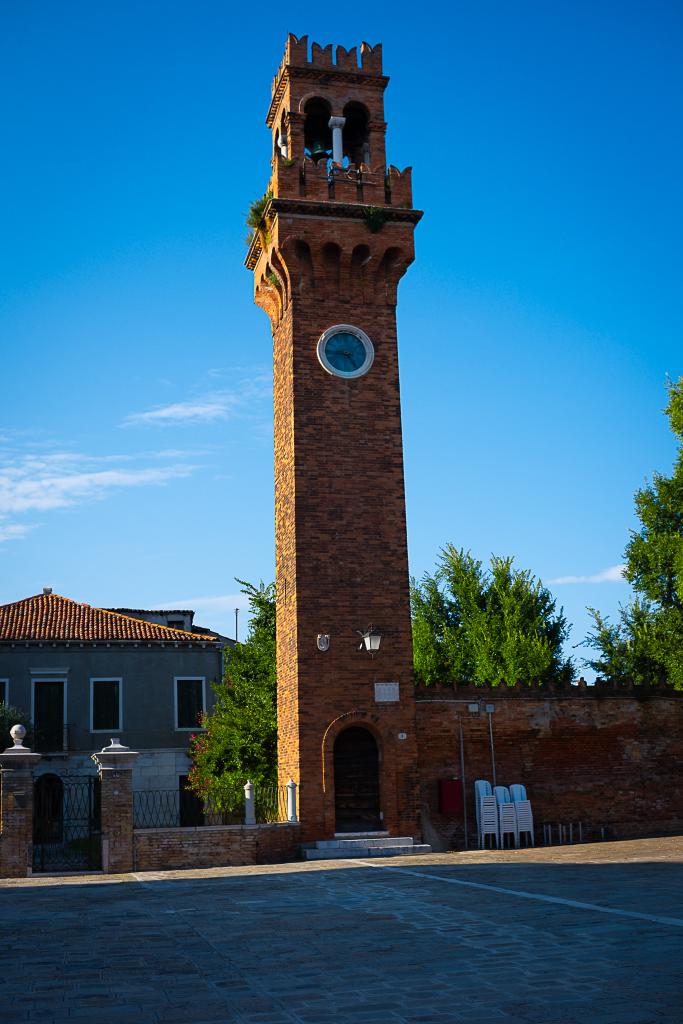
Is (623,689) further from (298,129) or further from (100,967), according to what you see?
(100,967)

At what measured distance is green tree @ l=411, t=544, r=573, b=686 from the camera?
42.8 metres

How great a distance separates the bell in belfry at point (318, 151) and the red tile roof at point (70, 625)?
15.3m

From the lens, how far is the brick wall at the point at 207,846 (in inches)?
718

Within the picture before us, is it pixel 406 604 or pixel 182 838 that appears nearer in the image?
pixel 182 838

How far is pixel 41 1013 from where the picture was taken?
7418 millimetres

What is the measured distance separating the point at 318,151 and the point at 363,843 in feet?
48.3

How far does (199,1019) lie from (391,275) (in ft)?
57.9

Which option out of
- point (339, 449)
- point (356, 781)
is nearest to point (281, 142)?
point (339, 449)

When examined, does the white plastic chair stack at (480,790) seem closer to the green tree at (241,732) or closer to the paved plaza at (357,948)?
the paved plaza at (357,948)

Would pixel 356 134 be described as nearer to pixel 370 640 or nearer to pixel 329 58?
pixel 329 58

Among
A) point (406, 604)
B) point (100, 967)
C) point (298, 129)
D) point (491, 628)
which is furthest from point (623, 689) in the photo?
point (491, 628)

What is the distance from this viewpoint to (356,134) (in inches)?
947

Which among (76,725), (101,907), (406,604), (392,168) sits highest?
(392,168)

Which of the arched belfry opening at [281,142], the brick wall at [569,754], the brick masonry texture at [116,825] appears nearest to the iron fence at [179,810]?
the brick wall at [569,754]
